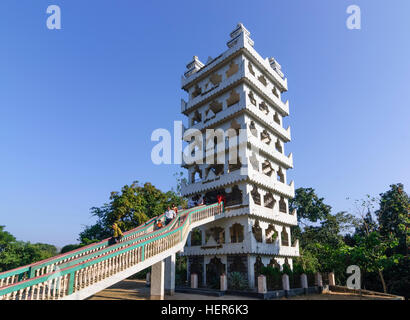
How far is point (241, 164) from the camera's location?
2280cm

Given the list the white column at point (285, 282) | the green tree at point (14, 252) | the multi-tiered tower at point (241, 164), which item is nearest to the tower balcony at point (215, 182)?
the multi-tiered tower at point (241, 164)

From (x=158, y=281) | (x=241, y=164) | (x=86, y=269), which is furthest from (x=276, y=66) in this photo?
(x=86, y=269)

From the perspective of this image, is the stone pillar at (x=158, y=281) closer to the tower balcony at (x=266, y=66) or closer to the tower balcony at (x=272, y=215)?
the tower balcony at (x=272, y=215)

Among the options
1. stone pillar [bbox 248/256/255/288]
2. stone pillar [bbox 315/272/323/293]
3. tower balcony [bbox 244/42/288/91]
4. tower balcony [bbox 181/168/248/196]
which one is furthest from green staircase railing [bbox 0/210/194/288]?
tower balcony [bbox 244/42/288/91]

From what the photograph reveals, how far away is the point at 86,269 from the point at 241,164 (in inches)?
596

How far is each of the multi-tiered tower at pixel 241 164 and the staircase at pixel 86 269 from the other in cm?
608

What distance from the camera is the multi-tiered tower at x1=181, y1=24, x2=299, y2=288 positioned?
840 inches

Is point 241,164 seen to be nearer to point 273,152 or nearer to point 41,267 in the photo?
point 273,152

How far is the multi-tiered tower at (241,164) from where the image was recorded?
21.3 metres

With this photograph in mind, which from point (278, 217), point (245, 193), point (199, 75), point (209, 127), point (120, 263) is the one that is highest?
point (199, 75)

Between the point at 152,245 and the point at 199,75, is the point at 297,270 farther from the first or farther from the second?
the point at 199,75

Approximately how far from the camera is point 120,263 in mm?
11375
